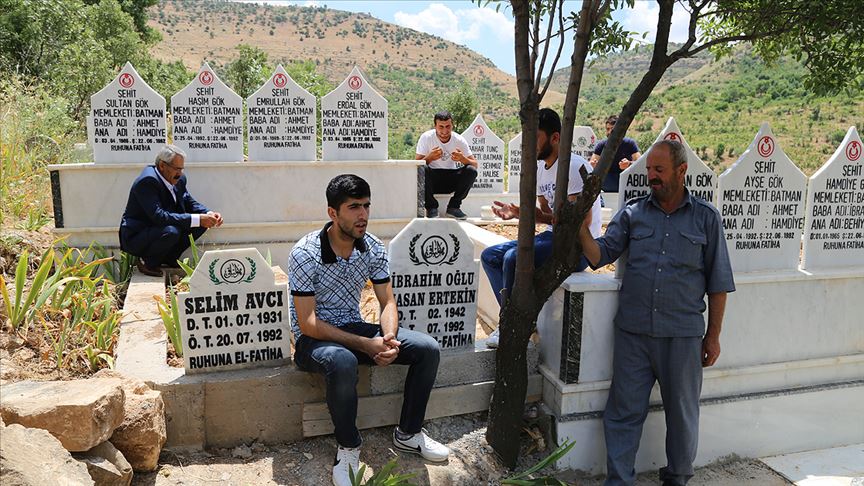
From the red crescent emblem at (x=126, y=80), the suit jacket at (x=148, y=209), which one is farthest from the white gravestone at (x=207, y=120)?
the suit jacket at (x=148, y=209)

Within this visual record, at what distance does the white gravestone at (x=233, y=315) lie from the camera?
387cm

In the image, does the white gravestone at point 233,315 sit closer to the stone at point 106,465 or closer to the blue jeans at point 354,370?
the blue jeans at point 354,370

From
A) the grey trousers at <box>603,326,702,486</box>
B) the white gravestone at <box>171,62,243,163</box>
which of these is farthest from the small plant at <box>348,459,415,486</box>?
the white gravestone at <box>171,62,243,163</box>

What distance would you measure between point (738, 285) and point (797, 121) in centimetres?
3277

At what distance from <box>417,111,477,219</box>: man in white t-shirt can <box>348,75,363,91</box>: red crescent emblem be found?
1.21 meters

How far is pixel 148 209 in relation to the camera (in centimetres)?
602

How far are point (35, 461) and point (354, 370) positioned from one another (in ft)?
4.80

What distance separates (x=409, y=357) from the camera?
12.4 ft

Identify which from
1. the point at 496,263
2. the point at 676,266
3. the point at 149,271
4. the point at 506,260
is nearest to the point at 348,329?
the point at 506,260

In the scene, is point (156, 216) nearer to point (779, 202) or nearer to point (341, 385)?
point (341, 385)

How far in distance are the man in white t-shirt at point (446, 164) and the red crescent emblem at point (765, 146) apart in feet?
14.7

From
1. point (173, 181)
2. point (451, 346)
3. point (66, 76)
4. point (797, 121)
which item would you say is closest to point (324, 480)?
point (451, 346)

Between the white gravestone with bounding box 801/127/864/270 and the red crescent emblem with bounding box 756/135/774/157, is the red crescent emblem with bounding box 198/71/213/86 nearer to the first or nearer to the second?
the red crescent emblem with bounding box 756/135/774/157

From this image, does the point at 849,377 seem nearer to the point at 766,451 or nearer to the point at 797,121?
the point at 766,451
